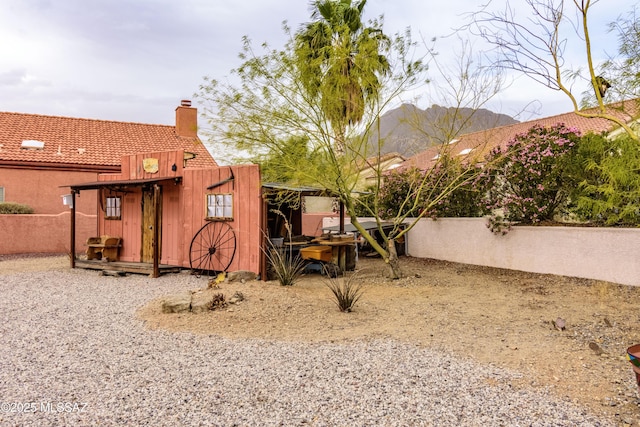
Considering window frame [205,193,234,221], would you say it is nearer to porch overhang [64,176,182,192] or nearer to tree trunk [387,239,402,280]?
porch overhang [64,176,182,192]

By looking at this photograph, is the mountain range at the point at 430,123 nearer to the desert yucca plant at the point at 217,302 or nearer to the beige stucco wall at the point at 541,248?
the beige stucco wall at the point at 541,248

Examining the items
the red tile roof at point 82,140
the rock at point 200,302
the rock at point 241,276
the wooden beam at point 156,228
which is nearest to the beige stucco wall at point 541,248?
the rock at point 241,276

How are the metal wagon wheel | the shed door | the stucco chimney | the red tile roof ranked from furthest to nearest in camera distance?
the stucco chimney → the red tile roof → the shed door → the metal wagon wheel

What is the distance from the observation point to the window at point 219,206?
8.93 meters

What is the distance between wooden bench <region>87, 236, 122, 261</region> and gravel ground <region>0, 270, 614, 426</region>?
5531mm

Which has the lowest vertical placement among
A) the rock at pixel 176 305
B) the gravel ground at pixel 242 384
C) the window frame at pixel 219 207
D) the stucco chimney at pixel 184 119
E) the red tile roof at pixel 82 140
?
the gravel ground at pixel 242 384

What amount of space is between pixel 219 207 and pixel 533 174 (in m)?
6.97

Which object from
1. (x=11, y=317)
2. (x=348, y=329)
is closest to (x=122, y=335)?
(x=11, y=317)

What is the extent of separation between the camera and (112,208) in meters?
10.9

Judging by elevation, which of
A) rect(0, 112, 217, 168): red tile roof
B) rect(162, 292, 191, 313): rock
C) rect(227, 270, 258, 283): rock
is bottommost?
rect(162, 292, 191, 313): rock

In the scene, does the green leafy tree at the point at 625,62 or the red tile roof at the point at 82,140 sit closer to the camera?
the green leafy tree at the point at 625,62

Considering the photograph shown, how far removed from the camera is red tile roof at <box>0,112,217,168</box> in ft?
47.0

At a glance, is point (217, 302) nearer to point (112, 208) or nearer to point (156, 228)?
point (156, 228)

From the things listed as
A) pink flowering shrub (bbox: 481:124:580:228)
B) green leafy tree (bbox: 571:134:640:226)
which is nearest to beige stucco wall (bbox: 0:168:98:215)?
pink flowering shrub (bbox: 481:124:580:228)
